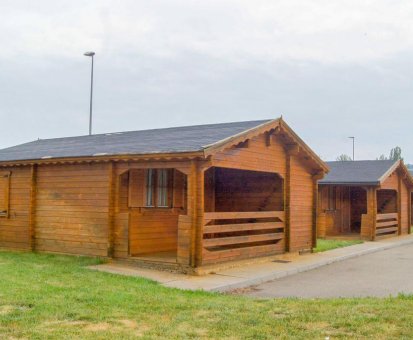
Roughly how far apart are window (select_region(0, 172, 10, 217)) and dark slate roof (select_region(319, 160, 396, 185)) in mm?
13202

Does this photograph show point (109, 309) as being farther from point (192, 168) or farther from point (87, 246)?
point (87, 246)

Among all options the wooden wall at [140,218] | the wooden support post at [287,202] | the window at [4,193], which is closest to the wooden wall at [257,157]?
the wooden support post at [287,202]

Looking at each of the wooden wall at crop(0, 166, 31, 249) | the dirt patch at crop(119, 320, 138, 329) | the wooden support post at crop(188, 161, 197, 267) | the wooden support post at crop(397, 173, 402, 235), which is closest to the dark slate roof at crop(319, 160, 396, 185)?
the wooden support post at crop(397, 173, 402, 235)

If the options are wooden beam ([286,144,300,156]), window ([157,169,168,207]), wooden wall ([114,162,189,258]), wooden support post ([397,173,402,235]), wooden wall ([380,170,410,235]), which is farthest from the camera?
wooden support post ([397,173,402,235])

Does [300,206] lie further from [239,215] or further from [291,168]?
[239,215]

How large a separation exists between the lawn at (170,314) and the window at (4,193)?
587 cm

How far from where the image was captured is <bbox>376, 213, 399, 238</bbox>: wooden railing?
22.0 m

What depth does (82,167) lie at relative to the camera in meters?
13.0

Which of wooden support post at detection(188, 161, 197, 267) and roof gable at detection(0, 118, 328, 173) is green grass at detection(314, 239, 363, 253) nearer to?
roof gable at detection(0, 118, 328, 173)

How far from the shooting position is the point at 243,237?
12.7m

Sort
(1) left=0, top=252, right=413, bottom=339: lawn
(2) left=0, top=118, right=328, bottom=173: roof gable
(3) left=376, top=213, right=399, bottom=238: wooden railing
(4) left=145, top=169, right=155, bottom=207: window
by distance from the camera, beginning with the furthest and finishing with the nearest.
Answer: (3) left=376, top=213, right=399, bottom=238: wooden railing
(4) left=145, top=169, right=155, bottom=207: window
(2) left=0, top=118, right=328, bottom=173: roof gable
(1) left=0, top=252, right=413, bottom=339: lawn

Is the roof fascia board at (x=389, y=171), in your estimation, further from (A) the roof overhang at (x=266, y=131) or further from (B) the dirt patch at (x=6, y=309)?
(B) the dirt patch at (x=6, y=309)

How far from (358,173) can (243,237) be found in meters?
11.6

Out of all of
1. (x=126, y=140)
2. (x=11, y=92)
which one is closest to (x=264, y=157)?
(x=126, y=140)
